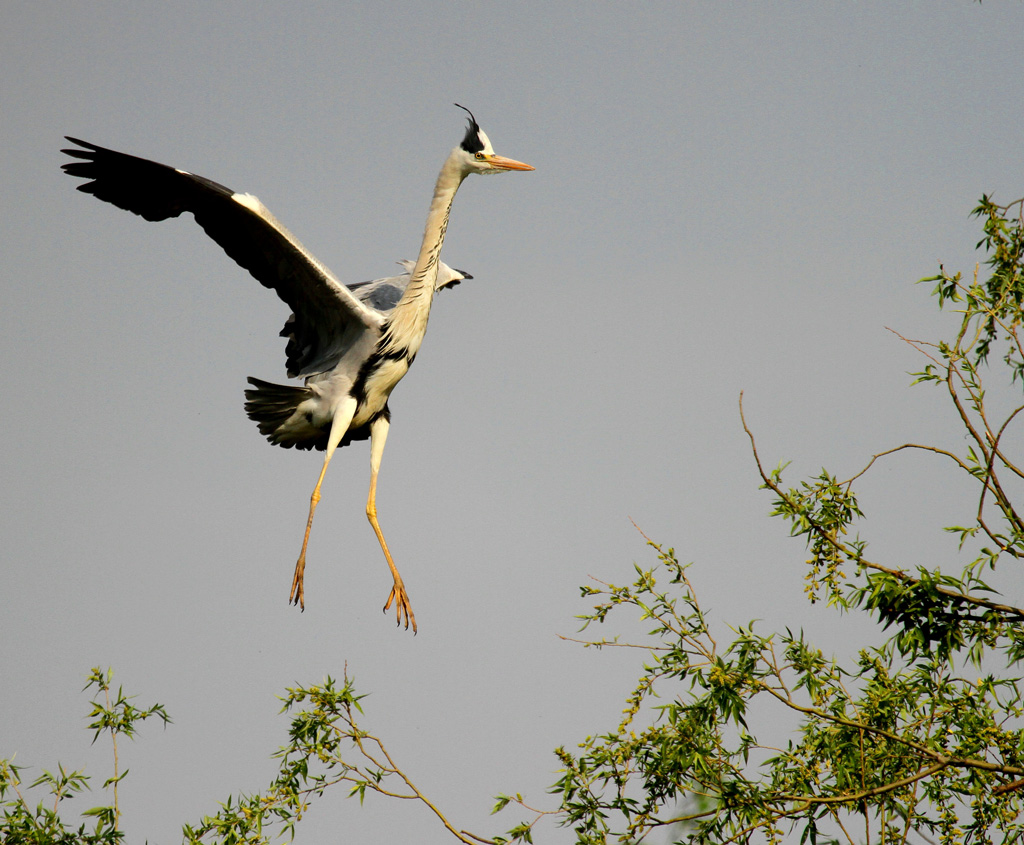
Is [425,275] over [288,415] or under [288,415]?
over

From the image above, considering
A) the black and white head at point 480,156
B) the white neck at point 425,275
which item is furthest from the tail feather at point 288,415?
the black and white head at point 480,156

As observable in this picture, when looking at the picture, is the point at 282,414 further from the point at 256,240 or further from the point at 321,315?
the point at 256,240

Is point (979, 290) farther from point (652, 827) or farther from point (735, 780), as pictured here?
point (652, 827)

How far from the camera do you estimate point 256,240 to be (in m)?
6.21

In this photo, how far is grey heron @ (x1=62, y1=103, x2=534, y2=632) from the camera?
5.99 meters

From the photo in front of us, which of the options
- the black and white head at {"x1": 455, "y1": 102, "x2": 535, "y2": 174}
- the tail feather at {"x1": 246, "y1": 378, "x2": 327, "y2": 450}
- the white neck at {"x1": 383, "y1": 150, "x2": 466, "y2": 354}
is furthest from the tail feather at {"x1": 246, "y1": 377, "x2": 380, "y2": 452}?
the black and white head at {"x1": 455, "y1": 102, "x2": 535, "y2": 174}

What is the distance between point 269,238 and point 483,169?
1.40 metres

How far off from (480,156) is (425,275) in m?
0.79

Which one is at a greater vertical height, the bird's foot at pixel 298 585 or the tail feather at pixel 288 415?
the tail feather at pixel 288 415

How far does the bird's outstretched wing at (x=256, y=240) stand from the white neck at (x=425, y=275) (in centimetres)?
12

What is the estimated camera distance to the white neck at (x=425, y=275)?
6617 mm

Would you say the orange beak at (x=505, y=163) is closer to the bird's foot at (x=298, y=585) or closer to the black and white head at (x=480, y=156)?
the black and white head at (x=480, y=156)

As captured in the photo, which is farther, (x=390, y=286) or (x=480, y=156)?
(x=390, y=286)

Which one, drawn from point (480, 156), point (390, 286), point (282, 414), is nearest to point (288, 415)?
point (282, 414)
